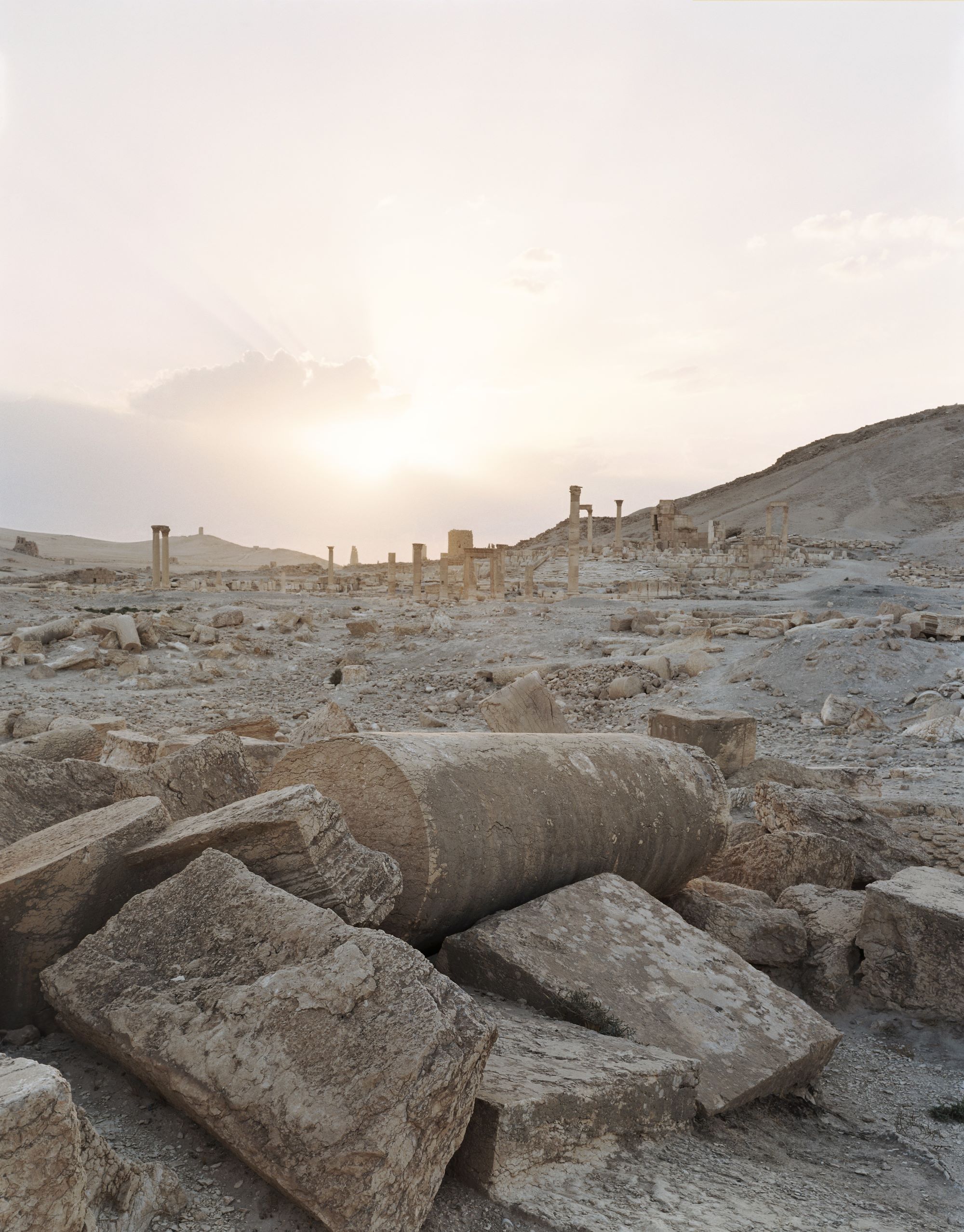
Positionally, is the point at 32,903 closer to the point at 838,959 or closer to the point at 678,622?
the point at 838,959

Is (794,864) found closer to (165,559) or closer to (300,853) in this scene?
(300,853)

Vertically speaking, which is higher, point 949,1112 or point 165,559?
point 165,559

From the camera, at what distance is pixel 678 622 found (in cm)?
1684

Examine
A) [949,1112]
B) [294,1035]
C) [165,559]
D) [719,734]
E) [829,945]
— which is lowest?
[949,1112]

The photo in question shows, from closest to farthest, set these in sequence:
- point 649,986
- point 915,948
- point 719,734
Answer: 1. point 649,986
2. point 915,948
3. point 719,734

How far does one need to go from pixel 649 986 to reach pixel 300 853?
1.49m

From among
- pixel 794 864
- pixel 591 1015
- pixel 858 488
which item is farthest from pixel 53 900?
pixel 858 488

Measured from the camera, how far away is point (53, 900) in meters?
2.80

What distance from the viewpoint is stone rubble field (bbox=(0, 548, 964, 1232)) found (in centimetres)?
203

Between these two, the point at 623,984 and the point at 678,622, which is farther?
the point at 678,622

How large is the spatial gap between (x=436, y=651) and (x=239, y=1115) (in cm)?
1378

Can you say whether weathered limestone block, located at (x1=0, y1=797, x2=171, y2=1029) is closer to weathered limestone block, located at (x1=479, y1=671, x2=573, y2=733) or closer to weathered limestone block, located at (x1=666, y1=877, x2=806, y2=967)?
weathered limestone block, located at (x1=666, y1=877, x2=806, y2=967)

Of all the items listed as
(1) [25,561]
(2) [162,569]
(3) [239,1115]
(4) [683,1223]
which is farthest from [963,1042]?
(1) [25,561]


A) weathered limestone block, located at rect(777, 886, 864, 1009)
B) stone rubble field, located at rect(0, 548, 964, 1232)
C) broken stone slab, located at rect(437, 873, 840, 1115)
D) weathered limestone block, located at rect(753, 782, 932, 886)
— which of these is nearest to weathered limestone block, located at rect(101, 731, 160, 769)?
stone rubble field, located at rect(0, 548, 964, 1232)
